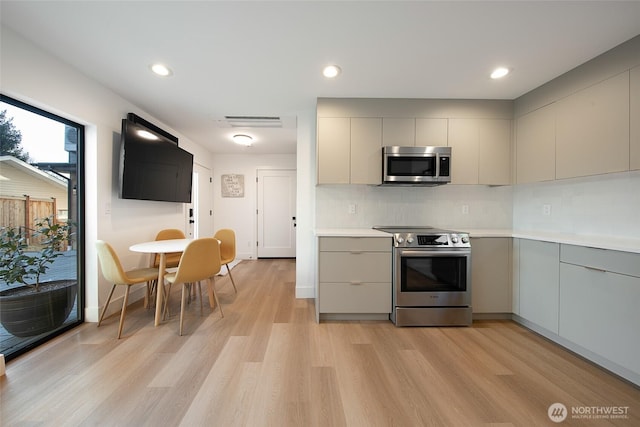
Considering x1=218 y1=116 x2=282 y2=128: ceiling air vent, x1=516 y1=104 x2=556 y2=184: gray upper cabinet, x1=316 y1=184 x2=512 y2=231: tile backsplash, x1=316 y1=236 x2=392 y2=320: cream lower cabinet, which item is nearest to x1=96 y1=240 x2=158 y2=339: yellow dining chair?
x1=316 y1=236 x2=392 y2=320: cream lower cabinet

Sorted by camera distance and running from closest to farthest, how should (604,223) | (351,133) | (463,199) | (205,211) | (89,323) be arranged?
(604,223)
(89,323)
(351,133)
(463,199)
(205,211)

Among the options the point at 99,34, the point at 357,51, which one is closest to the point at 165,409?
the point at 99,34

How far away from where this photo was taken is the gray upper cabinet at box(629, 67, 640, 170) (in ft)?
5.40

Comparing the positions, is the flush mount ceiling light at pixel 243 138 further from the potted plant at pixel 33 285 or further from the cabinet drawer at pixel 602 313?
the cabinet drawer at pixel 602 313

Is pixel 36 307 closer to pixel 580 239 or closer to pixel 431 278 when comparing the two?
pixel 431 278

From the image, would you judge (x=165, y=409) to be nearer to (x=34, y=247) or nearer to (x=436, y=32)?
(x=34, y=247)

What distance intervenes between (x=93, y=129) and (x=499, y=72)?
3737 millimetres

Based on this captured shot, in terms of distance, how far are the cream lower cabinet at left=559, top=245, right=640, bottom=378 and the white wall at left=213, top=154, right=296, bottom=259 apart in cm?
441

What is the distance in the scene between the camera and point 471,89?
2381mm

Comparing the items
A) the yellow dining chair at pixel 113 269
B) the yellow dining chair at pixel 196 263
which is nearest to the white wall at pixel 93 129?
the yellow dining chair at pixel 113 269

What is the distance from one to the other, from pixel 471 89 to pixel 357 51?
4.44 feet

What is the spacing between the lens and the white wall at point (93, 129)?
1677 mm

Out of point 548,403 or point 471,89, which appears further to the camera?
point 471,89

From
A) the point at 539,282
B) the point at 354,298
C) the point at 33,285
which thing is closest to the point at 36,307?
the point at 33,285
